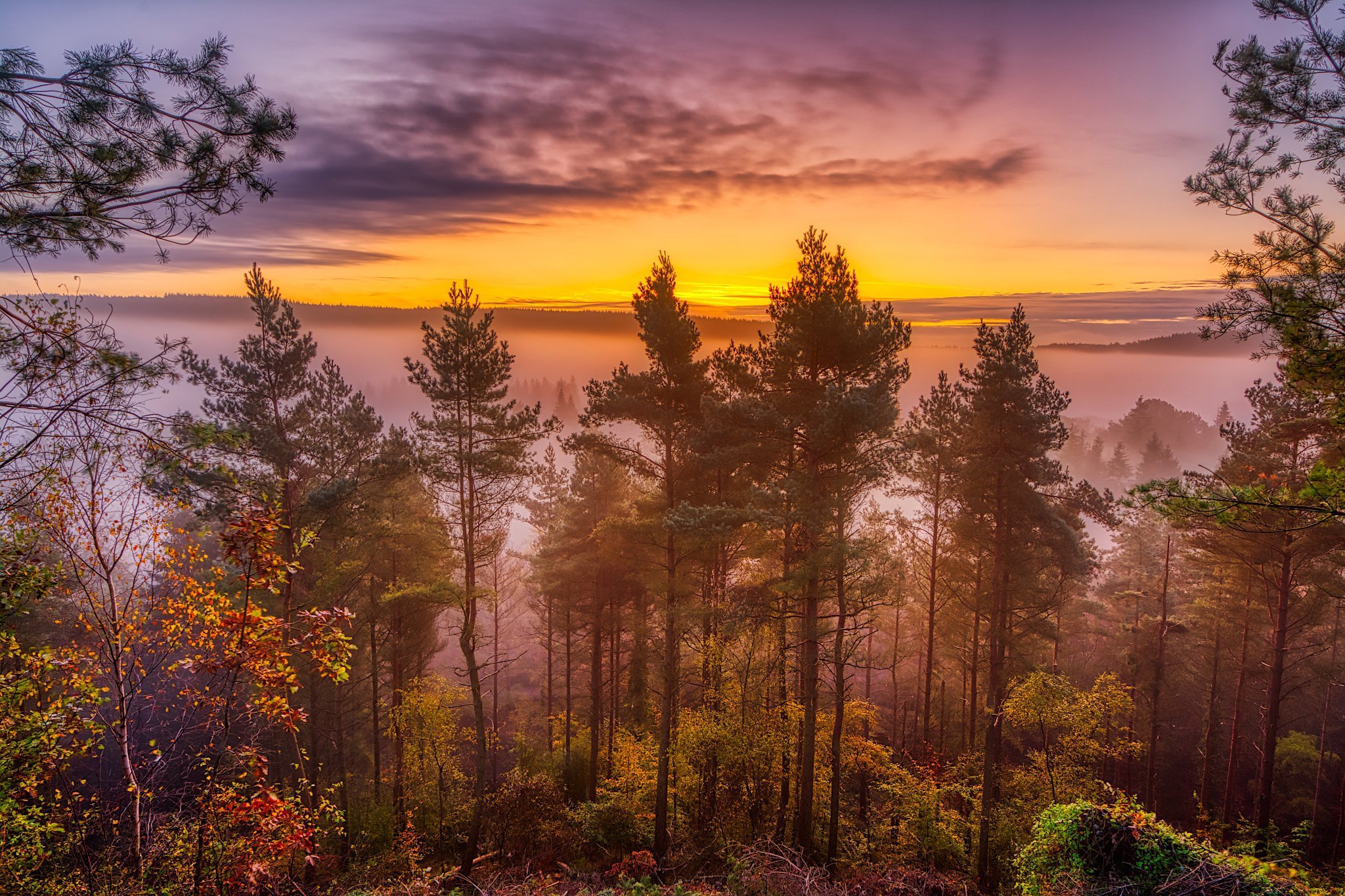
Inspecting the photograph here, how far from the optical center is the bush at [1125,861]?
5941 mm

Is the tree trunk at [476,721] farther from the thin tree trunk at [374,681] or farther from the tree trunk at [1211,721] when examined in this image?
the tree trunk at [1211,721]

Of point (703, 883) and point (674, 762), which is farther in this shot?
point (674, 762)

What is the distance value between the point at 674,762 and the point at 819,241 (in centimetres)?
1321

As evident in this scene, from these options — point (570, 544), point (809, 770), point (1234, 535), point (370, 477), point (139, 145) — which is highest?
point (139, 145)

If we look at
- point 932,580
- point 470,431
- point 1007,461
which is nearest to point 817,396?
point 1007,461

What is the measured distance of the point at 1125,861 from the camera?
21.6 feet

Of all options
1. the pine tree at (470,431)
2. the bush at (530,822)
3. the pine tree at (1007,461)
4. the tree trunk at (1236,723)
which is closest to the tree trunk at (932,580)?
the pine tree at (1007,461)

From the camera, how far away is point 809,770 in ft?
39.6

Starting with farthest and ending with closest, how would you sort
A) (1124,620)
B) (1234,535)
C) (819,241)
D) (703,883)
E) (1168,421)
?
1. (1168,421)
2. (1124,620)
3. (1234,535)
4. (819,241)
5. (703,883)

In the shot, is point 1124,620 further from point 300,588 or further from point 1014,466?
point 300,588

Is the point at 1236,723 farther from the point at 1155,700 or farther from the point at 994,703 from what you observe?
the point at 994,703

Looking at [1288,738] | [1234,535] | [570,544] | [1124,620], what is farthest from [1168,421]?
[570,544]

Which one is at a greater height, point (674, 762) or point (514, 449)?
point (514, 449)

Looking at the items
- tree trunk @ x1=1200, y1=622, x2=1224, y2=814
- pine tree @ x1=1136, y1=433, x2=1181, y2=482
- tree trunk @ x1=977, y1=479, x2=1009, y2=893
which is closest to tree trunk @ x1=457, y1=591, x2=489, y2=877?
tree trunk @ x1=977, y1=479, x2=1009, y2=893
